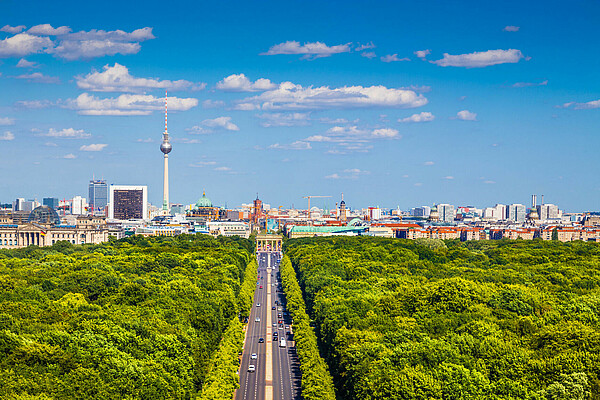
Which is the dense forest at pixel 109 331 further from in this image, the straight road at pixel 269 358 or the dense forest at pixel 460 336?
the dense forest at pixel 460 336

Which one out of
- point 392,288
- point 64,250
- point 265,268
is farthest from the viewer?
point 265,268

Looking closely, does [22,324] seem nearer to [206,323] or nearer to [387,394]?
[206,323]

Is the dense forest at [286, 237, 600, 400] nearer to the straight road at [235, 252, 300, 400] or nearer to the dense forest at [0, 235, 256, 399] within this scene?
the straight road at [235, 252, 300, 400]

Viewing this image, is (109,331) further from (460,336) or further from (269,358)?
(460,336)

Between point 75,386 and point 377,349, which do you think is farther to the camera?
point 377,349

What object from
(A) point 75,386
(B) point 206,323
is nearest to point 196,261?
(B) point 206,323

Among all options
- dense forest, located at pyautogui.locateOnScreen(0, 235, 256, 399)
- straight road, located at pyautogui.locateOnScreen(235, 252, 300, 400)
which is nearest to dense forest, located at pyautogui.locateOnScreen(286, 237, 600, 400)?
straight road, located at pyautogui.locateOnScreen(235, 252, 300, 400)

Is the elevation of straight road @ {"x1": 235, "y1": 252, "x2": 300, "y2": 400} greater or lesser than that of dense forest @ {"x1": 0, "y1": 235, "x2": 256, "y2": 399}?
lesser
